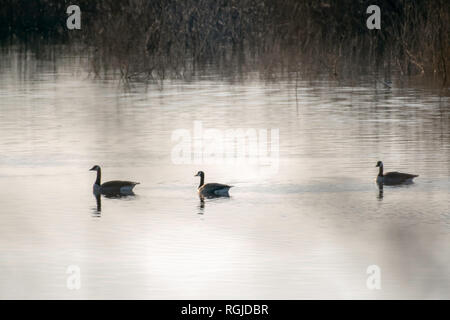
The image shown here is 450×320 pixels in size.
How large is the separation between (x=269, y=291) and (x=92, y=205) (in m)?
5.48

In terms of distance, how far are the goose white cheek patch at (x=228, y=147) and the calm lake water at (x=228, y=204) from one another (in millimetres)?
132

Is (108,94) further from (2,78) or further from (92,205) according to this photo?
(92,205)

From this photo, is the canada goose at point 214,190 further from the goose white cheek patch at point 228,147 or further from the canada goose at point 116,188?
the goose white cheek patch at point 228,147

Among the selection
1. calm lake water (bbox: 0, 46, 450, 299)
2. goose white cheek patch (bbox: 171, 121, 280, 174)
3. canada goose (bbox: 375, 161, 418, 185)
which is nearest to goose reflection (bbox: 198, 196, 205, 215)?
calm lake water (bbox: 0, 46, 450, 299)

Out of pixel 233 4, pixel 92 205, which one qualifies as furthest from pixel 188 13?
pixel 92 205

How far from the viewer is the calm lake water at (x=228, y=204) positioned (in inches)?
494

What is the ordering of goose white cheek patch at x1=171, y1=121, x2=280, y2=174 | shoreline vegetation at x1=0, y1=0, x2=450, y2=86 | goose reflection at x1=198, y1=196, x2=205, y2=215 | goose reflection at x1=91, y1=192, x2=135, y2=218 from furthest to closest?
shoreline vegetation at x1=0, y1=0, x2=450, y2=86 < goose white cheek patch at x1=171, y1=121, x2=280, y2=174 < goose reflection at x1=91, y1=192, x2=135, y2=218 < goose reflection at x1=198, y1=196, x2=205, y2=215

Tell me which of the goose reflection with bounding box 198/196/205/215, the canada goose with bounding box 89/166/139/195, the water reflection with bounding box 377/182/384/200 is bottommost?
the goose reflection with bounding box 198/196/205/215

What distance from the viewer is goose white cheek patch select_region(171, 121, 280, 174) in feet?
68.1

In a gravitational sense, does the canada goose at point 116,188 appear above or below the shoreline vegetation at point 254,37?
below

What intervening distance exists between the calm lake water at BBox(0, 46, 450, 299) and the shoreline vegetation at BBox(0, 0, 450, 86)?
16.8ft

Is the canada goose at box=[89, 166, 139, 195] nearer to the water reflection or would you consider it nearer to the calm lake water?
the calm lake water

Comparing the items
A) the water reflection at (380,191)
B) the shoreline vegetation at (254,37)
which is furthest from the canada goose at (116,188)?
the shoreline vegetation at (254,37)

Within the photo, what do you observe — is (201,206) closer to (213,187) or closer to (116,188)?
(213,187)
